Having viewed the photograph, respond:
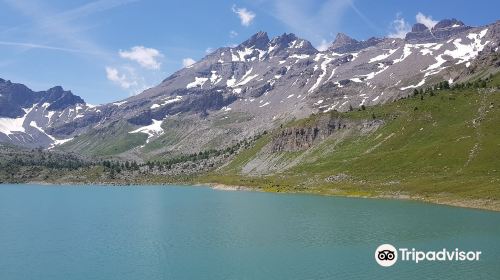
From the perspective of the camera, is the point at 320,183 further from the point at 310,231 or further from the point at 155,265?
the point at 155,265

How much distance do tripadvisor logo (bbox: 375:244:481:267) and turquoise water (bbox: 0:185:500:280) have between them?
1.42 meters

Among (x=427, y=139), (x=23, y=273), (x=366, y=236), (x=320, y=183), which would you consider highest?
(x=427, y=139)

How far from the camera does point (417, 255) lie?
219 feet

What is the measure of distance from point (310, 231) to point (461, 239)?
2558 centimetres

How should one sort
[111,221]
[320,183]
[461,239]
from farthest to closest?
[320,183]
[111,221]
[461,239]

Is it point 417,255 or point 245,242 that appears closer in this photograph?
point 417,255

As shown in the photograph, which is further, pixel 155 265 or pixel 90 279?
pixel 155 265

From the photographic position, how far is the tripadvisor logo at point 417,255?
6366 cm

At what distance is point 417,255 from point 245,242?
2761cm

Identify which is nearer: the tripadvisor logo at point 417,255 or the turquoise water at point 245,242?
the turquoise water at point 245,242

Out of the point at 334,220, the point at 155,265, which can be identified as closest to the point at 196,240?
the point at 155,265

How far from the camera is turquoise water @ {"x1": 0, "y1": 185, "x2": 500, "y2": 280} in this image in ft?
200

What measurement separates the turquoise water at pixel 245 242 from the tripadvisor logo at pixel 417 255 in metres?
1.42

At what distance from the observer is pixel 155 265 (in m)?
65.8
